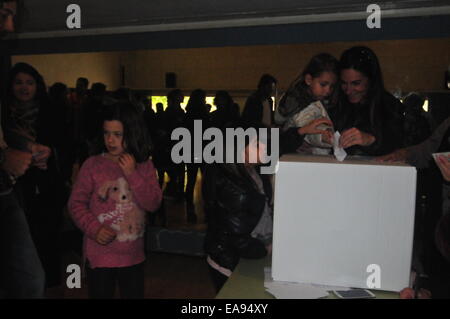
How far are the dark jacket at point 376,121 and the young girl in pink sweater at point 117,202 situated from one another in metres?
0.80

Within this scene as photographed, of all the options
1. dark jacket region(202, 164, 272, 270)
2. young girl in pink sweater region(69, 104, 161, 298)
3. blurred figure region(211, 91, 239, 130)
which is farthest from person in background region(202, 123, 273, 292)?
blurred figure region(211, 91, 239, 130)

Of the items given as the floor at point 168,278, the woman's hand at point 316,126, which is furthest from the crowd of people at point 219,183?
the floor at point 168,278

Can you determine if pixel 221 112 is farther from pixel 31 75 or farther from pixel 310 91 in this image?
pixel 310 91

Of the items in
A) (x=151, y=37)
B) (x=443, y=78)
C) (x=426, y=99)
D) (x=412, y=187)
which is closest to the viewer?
(x=412, y=187)

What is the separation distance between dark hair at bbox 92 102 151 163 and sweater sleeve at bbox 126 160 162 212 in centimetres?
6

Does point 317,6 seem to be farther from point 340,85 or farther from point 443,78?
point 443,78

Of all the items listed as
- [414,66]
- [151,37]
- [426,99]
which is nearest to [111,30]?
[151,37]

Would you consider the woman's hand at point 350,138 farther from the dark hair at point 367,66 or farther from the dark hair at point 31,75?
the dark hair at point 31,75

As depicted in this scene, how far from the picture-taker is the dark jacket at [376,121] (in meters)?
1.51

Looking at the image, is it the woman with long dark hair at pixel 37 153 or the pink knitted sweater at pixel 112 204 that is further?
the woman with long dark hair at pixel 37 153

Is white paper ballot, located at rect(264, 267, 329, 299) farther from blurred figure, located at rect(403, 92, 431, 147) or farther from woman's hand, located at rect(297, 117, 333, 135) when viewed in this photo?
blurred figure, located at rect(403, 92, 431, 147)

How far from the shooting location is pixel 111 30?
7.82 feet

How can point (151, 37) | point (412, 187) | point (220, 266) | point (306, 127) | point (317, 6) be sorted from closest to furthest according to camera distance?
point (412, 187), point (306, 127), point (220, 266), point (317, 6), point (151, 37)

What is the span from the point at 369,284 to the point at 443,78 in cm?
580
